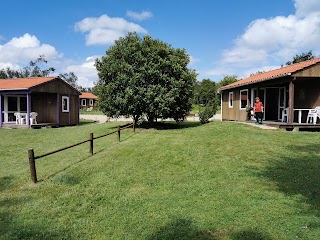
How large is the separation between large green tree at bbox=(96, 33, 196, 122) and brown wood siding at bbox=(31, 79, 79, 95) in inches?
282

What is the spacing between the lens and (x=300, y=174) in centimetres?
789

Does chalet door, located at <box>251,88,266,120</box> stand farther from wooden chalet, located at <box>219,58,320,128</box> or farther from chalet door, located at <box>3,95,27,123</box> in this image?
chalet door, located at <box>3,95,27,123</box>

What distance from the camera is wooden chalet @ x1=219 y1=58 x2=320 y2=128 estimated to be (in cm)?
1562

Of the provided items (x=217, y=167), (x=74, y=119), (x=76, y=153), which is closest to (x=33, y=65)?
(x=74, y=119)

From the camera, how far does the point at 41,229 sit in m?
5.27

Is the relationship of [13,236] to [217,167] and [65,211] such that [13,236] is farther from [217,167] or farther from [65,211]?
[217,167]

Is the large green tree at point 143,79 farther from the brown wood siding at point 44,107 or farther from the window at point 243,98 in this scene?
the brown wood siding at point 44,107

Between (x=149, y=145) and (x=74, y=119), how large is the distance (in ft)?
57.6

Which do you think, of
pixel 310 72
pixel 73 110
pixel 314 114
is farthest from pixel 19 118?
pixel 314 114

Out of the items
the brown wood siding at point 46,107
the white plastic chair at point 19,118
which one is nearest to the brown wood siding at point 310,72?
the brown wood siding at point 46,107

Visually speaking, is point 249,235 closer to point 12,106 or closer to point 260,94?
point 260,94

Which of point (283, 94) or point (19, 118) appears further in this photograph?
point (19, 118)

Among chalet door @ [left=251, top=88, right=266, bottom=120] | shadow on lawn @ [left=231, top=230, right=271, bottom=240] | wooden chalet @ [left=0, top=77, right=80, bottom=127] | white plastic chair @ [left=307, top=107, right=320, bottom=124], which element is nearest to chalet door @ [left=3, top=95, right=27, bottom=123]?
wooden chalet @ [left=0, top=77, right=80, bottom=127]

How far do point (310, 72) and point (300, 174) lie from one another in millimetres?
9593
